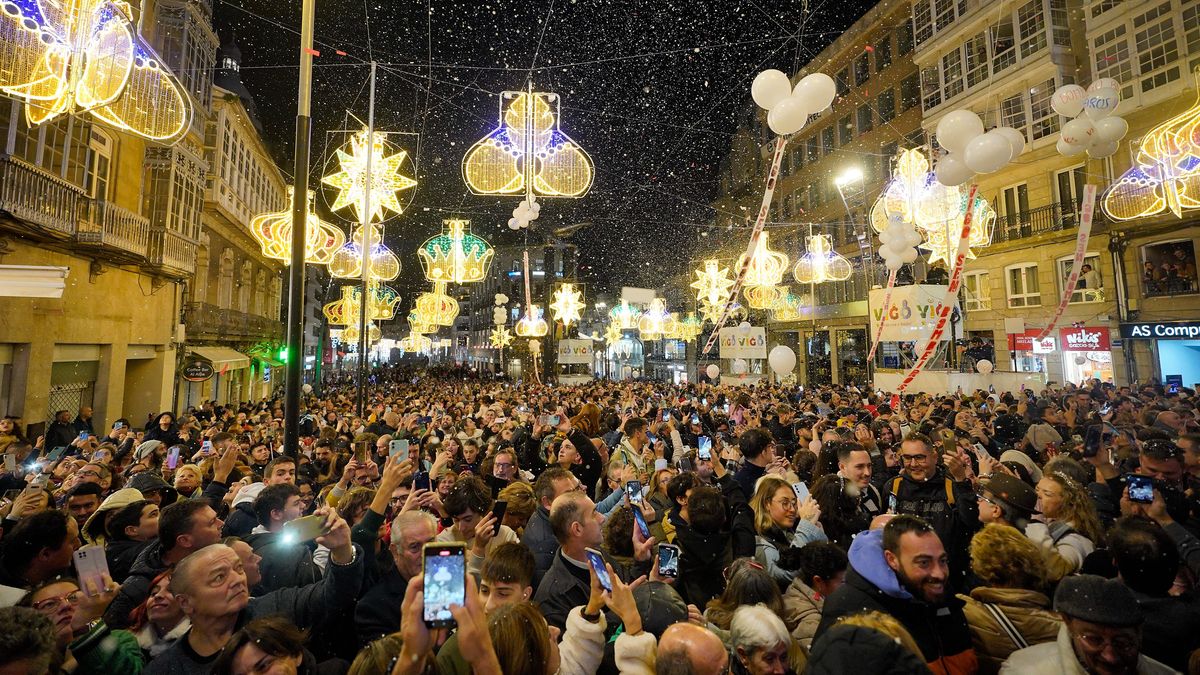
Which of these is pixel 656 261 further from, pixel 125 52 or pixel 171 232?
pixel 125 52

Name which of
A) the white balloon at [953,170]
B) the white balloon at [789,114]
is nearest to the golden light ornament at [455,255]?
the white balloon at [789,114]

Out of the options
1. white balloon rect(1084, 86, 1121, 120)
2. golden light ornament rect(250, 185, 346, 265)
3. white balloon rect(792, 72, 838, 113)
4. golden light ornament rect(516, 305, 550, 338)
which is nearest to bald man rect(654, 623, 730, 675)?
white balloon rect(792, 72, 838, 113)

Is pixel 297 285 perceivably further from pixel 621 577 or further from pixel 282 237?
pixel 282 237

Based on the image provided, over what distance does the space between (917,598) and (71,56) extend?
9.26 metres

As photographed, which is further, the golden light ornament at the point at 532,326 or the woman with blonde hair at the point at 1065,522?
the golden light ornament at the point at 532,326

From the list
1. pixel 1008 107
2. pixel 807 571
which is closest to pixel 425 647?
pixel 807 571

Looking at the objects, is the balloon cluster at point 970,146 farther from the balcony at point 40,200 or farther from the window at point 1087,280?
the balcony at point 40,200

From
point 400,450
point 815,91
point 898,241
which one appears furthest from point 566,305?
point 400,450

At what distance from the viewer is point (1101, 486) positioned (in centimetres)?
502

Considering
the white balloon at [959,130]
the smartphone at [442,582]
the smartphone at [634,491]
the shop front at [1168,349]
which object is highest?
the white balloon at [959,130]

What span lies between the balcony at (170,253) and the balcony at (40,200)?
310cm

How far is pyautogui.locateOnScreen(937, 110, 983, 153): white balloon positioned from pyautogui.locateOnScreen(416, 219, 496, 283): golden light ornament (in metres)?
10.5

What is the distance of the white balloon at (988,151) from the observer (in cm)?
834

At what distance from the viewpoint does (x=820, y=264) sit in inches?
760
